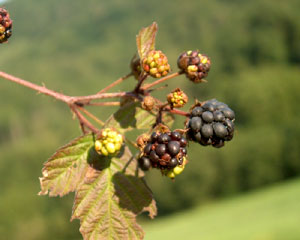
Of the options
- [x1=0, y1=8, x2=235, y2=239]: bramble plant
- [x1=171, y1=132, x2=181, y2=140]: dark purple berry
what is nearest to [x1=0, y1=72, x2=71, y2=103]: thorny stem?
[x1=0, y1=8, x2=235, y2=239]: bramble plant

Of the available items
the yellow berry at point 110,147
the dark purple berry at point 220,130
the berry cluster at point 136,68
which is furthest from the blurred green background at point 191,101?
the berry cluster at point 136,68

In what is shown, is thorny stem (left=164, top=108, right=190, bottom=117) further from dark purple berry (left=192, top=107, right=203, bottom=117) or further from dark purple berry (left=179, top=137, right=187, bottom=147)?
dark purple berry (left=179, top=137, right=187, bottom=147)

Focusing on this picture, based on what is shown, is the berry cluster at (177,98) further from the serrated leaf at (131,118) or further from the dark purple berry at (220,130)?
the dark purple berry at (220,130)

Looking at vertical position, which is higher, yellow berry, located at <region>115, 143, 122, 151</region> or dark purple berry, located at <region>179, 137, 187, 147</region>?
yellow berry, located at <region>115, 143, 122, 151</region>

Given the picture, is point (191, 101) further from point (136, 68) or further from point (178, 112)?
point (178, 112)

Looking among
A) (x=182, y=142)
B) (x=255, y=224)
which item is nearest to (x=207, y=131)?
(x=182, y=142)

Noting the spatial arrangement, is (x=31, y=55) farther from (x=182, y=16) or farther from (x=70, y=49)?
(x=182, y=16)
